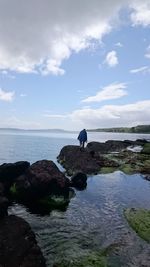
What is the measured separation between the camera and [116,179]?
1548 inches

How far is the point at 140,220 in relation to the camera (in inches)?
900

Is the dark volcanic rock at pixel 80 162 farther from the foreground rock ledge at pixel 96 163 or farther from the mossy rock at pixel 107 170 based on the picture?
the mossy rock at pixel 107 170

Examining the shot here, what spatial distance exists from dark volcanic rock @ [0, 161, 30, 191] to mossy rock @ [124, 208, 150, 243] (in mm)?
12763

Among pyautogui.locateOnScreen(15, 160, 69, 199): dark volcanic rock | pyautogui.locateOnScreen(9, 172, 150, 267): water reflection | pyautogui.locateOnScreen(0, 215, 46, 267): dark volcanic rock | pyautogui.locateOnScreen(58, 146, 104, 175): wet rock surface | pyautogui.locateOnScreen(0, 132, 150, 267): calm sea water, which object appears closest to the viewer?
pyautogui.locateOnScreen(0, 215, 46, 267): dark volcanic rock

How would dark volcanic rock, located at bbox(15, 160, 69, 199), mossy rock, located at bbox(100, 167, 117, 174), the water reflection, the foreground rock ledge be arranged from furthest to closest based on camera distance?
the foreground rock ledge, mossy rock, located at bbox(100, 167, 117, 174), dark volcanic rock, located at bbox(15, 160, 69, 199), the water reflection

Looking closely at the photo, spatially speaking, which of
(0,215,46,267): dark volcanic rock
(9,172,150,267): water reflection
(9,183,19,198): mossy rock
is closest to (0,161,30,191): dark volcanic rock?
(9,183,19,198): mossy rock

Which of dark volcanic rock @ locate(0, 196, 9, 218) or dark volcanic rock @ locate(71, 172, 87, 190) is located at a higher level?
dark volcanic rock @ locate(0, 196, 9, 218)

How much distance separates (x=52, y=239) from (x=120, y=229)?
489cm

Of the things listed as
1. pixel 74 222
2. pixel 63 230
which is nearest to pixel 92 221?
pixel 74 222

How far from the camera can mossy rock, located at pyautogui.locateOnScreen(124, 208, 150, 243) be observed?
20.6 m

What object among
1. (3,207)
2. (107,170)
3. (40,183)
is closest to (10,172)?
(40,183)

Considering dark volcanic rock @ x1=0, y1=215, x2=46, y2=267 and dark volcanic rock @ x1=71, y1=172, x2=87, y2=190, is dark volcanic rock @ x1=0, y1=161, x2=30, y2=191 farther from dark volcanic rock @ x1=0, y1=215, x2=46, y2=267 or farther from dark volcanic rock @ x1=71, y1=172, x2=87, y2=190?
dark volcanic rock @ x1=0, y1=215, x2=46, y2=267

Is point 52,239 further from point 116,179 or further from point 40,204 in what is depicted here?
point 116,179

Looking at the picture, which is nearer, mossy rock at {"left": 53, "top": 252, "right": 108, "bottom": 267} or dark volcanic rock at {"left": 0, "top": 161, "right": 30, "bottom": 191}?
mossy rock at {"left": 53, "top": 252, "right": 108, "bottom": 267}
